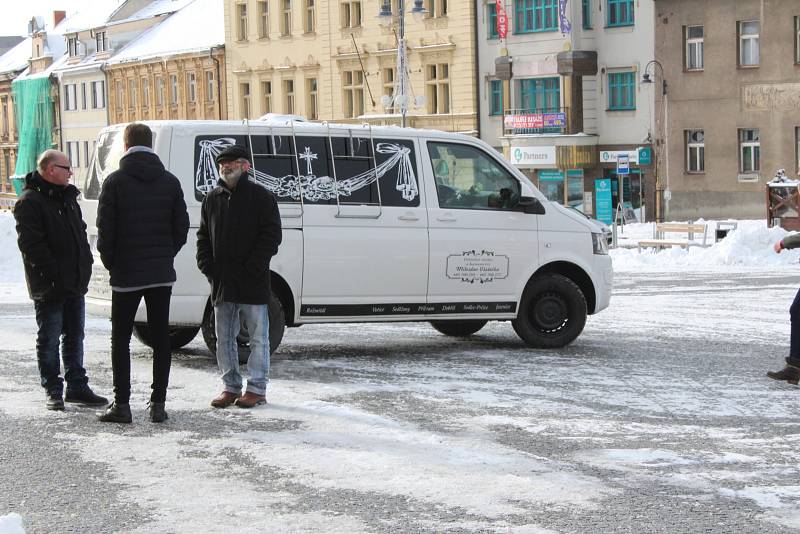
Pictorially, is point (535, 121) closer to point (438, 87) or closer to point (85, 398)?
point (438, 87)

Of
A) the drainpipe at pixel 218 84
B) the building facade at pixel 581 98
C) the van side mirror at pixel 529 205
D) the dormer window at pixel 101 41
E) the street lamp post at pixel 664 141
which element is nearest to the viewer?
the van side mirror at pixel 529 205

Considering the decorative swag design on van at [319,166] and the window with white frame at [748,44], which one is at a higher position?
the window with white frame at [748,44]

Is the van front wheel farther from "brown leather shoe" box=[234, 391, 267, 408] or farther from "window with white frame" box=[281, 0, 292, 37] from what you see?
"window with white frame" box=[281, 0, 292, 37]

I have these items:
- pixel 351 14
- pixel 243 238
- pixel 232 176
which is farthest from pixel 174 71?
pixel 243 238

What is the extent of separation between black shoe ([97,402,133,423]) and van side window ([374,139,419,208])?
13.4 feet

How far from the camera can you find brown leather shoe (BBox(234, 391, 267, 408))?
10500mm

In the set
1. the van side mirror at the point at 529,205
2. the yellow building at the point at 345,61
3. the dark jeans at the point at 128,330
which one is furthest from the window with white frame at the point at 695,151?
the dark jeans at the point at 128,330

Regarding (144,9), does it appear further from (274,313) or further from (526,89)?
(274,313)

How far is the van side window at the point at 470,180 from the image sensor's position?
1370 centimetres

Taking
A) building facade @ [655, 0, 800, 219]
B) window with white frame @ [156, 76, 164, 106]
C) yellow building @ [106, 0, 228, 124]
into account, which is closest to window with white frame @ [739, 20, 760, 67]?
building facade @ [655, 0, 800, 219]

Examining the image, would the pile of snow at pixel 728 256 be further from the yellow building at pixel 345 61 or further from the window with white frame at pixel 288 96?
the window with white frame at pixel 288 96

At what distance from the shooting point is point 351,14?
62.8m

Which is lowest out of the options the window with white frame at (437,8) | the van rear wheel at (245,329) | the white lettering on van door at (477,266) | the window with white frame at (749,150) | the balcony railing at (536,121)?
the van rear wheel at (245,329)

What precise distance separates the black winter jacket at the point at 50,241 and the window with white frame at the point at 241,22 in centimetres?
6058
